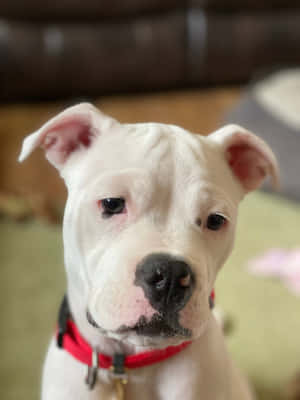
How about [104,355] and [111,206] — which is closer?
[111,206]

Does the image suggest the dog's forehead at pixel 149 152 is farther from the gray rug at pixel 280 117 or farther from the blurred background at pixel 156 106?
the gray rug at pixel 280 117

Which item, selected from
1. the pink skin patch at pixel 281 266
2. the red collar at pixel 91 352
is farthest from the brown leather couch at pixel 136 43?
the red collar at pixel 91 352

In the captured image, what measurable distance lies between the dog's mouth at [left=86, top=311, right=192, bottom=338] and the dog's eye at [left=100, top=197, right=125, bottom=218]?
0.17 metres

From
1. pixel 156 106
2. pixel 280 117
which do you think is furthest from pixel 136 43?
pixel 280 117

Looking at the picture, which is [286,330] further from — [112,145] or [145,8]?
[145,8]

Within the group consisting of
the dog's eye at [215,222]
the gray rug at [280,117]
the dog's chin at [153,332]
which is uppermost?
the dog's eye at [215,222]

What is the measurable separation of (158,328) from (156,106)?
2.21m

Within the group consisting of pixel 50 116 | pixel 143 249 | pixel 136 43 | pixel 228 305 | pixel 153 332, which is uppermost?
pixel 143 249

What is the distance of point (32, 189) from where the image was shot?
7.50 feet

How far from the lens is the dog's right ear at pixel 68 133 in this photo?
93 cm

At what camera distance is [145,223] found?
83cm

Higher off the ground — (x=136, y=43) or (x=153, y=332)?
(x=153, y=332)

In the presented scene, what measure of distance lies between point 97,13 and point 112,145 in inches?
83.1

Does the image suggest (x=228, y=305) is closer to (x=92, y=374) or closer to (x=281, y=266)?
(x=281, y=266)
